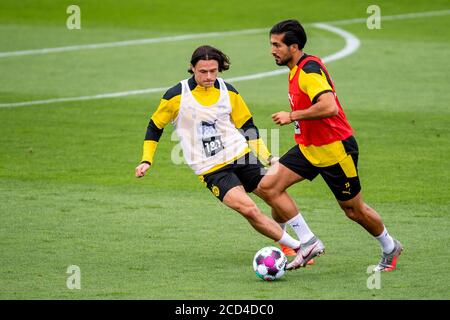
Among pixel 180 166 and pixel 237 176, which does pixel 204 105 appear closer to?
pixel 237 176

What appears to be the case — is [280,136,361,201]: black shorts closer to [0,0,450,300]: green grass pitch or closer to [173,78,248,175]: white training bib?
[0,0,450,300]: green grass pitch

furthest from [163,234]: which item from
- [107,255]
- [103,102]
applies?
[103,102]

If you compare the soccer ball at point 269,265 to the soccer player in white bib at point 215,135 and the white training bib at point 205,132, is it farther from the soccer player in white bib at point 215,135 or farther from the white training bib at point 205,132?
the white training bib at point 205,132

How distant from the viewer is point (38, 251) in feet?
37.8

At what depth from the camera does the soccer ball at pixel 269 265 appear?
10266 mm

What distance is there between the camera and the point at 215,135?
11195 millimetres

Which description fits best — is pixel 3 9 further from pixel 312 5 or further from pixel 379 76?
pixel 379 76

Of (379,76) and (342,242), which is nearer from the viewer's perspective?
(342,242)

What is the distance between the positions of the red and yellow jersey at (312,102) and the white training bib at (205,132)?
89 centimetres

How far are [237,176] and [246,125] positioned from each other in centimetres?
57

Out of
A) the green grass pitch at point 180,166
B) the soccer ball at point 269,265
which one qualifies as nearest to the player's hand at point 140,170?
the green grass pitch at point 180,166

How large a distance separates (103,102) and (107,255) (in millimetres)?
10088

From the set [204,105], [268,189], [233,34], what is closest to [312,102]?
[268,189]
